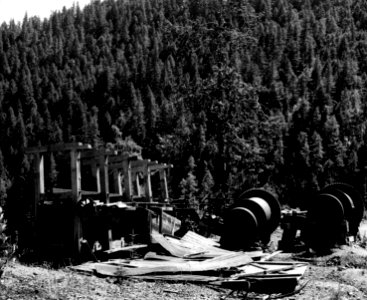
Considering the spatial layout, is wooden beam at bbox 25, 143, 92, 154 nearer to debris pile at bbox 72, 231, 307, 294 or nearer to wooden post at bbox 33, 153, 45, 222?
wooden post at bbox 33, 153, 45, 222

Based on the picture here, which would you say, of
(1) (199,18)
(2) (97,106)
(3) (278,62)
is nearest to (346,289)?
(1) (199,18)

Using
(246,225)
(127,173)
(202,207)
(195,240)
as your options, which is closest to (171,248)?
(195,240)

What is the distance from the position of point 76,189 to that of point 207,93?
15.9 m

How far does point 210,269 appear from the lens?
11.0 metres

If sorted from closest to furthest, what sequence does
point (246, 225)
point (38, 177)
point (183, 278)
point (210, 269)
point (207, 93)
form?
point (183, 278), point (210, 269), point (38, 177), point (246, 225), point (207, 93)

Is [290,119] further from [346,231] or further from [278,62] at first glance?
[346,231]

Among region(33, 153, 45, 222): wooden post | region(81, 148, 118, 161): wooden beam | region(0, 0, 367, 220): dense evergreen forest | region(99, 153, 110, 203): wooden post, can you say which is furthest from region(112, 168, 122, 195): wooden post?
region(33, 153, 45, 222): wooden post

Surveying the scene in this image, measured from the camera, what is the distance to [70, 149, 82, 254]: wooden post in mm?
13648

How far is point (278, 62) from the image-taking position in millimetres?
144375

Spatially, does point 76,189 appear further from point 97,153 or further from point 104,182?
point 97,153

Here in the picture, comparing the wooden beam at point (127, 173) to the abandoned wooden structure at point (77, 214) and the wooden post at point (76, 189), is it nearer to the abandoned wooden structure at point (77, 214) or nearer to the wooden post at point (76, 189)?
the abandoned wooden structure at point (77, 214)

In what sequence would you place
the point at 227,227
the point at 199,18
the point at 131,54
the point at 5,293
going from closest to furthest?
the point at 5,293 < the point at 227,227 < the point at 199,18 < the point at 131,54

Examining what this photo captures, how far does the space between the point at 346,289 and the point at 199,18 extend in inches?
883

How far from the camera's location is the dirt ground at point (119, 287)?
28.0ft
